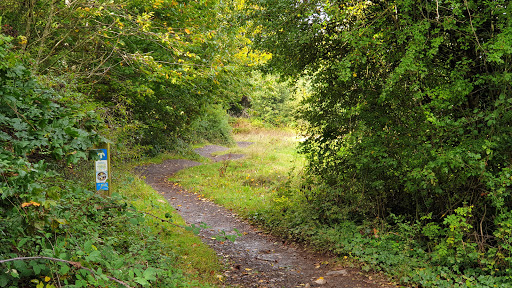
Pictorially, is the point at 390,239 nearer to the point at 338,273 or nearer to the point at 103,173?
the point at 338,273

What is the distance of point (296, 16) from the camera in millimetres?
8133

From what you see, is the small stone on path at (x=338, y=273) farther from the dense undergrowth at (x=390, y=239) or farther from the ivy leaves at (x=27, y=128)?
the ivy leaves at (x=27, y=128)

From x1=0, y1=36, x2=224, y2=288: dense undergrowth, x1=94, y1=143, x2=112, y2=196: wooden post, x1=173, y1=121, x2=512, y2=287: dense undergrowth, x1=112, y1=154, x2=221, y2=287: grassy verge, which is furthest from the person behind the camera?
x1=173, y1=121, x2=512, y2=287: dense undergrowth

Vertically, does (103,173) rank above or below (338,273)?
above

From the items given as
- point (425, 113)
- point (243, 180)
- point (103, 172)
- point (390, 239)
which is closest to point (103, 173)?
point (103, 172)

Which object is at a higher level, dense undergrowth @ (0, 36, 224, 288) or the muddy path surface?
dense undergrowth @ (0, 36, 224, 288)

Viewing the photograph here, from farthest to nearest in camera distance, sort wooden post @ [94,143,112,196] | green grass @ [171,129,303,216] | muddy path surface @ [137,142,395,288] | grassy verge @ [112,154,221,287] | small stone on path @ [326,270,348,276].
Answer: green grass @ [171,129,303,216] < small stone on path @ [326,270,348,276] < muddy path surface @ [137,142,395,288] < grassy verge @ [112,154,221,287] < wooden post @ [94,143,112,196]

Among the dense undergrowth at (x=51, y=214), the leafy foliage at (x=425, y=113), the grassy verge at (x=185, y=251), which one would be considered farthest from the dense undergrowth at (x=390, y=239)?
the dense undergrowth at (x=51, y=214)

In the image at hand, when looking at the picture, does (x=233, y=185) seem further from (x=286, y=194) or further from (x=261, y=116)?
(x=261, y=116)

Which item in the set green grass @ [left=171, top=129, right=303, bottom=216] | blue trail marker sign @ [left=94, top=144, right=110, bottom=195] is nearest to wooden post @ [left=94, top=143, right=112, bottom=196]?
blue trail marker sign @ [left=94, top=144, right=110, bottom=195]

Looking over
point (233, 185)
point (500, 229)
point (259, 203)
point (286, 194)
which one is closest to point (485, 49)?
point (500, 229)

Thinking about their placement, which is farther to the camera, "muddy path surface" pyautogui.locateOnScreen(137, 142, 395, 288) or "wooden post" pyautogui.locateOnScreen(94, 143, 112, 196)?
"muddy path surface" pyautogui.locateOnScreen(137, 142, 395, 288)

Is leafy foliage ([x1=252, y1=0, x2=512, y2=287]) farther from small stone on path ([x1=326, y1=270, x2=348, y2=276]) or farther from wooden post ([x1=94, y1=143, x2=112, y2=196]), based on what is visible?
wooden post ([x1=94, y1=143, x2=112, y2=196])

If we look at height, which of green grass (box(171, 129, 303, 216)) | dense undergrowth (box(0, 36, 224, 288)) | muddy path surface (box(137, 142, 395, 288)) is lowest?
muddy path surface (box(137, 142, 395, 288))
